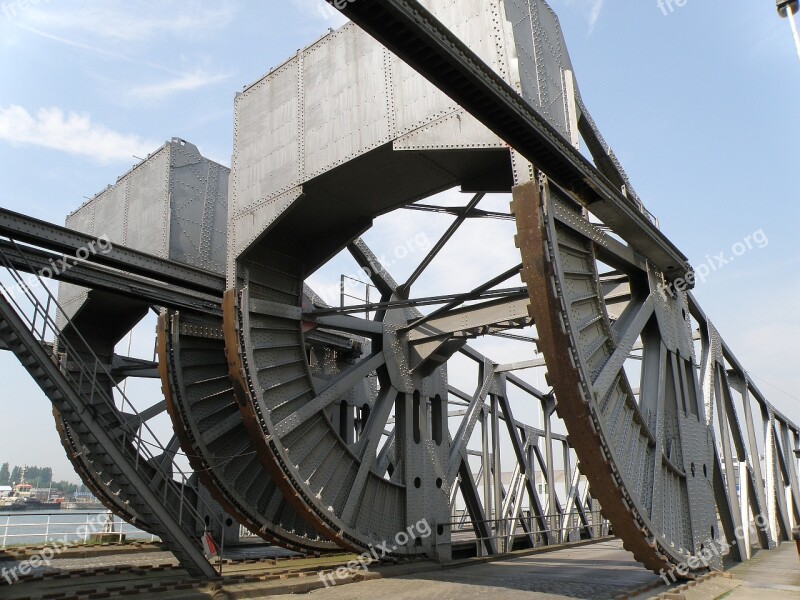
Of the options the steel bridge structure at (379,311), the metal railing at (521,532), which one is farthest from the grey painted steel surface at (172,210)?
the metal railing at (521,532)

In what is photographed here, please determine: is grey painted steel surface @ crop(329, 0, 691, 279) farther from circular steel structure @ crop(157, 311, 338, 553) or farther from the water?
the water

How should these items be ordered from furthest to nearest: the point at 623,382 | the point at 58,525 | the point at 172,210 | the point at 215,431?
1. the point at 58,525
2. the point at 172,210
3. the point at 215,431
4. the point at 623,382

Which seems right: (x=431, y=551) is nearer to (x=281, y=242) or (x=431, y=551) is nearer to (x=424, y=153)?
(x=281, y=242)

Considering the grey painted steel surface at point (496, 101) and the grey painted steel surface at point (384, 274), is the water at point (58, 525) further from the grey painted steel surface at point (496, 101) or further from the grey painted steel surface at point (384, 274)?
the grey painted steel surface at point (496, 101)

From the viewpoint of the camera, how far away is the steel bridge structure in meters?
8.75

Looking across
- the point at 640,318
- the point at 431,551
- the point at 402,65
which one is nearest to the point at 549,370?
the point at 640,318

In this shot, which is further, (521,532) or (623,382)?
(521,532)

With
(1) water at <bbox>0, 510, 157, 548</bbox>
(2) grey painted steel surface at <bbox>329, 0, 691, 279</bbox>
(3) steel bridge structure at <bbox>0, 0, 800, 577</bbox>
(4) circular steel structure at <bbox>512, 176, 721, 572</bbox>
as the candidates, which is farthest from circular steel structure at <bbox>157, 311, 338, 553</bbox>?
(2) grey painted steel surface at <bbox>329, 0, 691, 279</bbox>

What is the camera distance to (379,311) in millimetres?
16688

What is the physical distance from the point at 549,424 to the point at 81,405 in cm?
1997

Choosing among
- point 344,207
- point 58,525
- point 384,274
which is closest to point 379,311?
point 384,274

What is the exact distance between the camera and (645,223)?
11039 millimetres

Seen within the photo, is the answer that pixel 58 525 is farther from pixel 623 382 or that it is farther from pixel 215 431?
pixel 623 382

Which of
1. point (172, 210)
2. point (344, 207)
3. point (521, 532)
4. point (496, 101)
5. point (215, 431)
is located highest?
point (172, 210)
